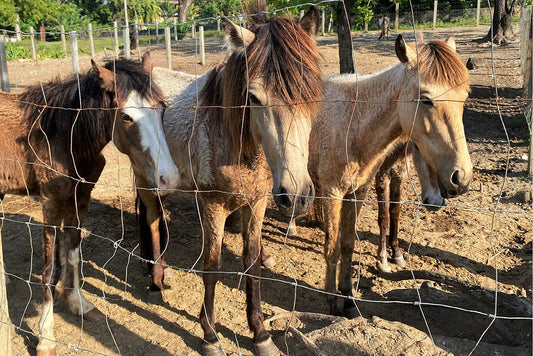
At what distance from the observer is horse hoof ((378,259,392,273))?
4.46 meters

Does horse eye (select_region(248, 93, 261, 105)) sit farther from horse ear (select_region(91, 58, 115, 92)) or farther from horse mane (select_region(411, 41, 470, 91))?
horse ear (select_region(91, 58, 115, 92))

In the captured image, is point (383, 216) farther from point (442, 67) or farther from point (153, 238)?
point (153, 238)

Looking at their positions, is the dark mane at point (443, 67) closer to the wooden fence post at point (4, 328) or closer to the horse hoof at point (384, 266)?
the horse hoof at point (384, 266)

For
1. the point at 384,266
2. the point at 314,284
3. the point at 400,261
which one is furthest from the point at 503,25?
the point at 314,284

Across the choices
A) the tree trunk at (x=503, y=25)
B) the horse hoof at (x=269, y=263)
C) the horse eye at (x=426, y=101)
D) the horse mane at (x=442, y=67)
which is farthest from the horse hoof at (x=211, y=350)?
Answer: the tree trunk at (x=503, y=25)

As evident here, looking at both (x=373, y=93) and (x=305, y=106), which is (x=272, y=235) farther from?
(x=305, y=106)

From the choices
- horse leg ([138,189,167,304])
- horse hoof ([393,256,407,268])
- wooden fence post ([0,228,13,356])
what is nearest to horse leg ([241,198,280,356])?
horse leg ([138,189,167,304])

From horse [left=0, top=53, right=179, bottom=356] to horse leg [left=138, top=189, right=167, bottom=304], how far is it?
0.70 metres

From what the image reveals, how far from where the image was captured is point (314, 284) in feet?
13.8

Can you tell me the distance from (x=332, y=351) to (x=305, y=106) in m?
1.55

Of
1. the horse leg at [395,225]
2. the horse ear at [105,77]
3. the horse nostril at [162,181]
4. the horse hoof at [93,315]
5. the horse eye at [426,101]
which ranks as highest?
the horse ear at [105,77]

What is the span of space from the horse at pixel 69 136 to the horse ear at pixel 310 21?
4.03ft

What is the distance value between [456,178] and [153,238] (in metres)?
2.82

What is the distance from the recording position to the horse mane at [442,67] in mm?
2621
